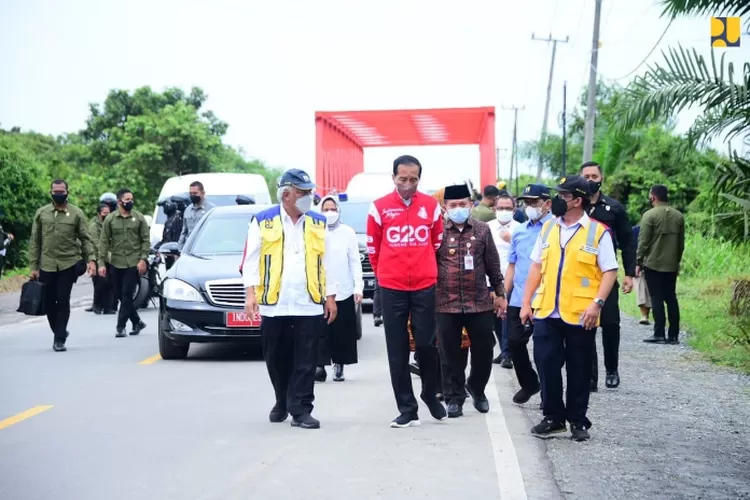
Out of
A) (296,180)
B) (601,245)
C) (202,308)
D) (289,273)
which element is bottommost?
(202,308)

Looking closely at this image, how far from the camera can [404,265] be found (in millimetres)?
8320

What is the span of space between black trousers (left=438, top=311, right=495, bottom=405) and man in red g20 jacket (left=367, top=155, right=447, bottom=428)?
43cm

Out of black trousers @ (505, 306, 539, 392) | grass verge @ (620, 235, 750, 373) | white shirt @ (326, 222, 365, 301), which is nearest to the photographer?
black trousers @ (505, 306, 539, 392)

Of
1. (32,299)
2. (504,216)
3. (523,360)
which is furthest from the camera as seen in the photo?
(32,299)

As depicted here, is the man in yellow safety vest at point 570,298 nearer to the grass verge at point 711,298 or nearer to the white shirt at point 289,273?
the white shirt at point 289,273

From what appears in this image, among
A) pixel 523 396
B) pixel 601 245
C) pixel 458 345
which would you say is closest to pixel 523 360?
pixel 523 396

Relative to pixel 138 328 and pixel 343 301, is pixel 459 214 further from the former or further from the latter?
pixel 138 328

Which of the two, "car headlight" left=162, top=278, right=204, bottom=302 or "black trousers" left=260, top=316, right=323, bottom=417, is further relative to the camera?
"car headlight" left=162, top=278, right=204, bottom=302

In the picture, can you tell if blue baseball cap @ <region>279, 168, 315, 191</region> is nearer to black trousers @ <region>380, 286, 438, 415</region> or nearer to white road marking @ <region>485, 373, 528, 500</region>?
black trousers @ <region>380, 286, 438, 415</region>

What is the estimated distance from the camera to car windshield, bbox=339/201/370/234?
19.6 metres

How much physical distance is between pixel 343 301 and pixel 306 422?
7.54 ft

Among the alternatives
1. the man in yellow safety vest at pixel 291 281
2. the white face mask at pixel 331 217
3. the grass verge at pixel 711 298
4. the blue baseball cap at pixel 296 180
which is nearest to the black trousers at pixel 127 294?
the white face mask at pixel 331 217

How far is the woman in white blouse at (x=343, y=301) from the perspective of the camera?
10352 mm

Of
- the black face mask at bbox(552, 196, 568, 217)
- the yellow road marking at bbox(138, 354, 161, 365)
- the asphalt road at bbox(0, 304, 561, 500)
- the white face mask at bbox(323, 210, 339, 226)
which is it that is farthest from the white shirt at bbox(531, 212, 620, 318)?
the yellow road marking at bbox(138, 354, 161, 365)
